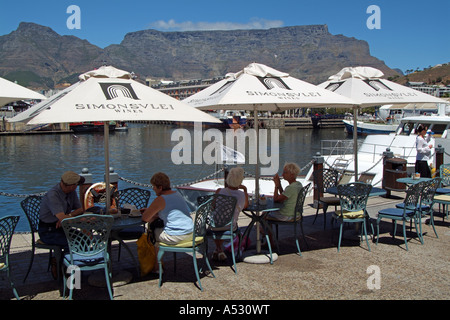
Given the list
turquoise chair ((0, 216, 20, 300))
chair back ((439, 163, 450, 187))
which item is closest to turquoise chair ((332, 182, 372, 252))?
chair back ((439, 163, 450, 187))

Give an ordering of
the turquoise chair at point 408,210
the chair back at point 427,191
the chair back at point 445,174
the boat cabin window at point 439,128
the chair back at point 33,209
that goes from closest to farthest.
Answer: the chair back at point 33,209 → the turquoise chair at point 408,210 → the chair back at point 427,191 → the chair back at point 445,174 → the boat cabin window at point 439,128

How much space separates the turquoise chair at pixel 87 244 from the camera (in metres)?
4.21

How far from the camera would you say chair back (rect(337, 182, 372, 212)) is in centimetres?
604

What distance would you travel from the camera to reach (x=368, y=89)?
23.0 feet

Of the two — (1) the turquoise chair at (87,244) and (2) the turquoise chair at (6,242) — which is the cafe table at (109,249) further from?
(2) the turquoise chair at (6,242)

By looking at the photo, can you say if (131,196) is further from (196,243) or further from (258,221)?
(258,221)

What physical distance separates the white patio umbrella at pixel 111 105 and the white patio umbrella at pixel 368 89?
308cm

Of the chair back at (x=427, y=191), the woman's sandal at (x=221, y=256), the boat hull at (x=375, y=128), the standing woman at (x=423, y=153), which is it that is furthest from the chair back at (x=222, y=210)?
the boat hull at (x=375, y=128)

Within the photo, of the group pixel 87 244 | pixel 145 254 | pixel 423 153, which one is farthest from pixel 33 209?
pixel 423 153

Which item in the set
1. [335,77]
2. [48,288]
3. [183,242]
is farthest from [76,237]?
[335,77]

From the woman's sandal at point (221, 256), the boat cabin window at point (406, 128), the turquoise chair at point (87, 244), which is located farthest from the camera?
the boat cabin window at point (406, 128)

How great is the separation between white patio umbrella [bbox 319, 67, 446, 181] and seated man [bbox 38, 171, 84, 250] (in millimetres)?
4287

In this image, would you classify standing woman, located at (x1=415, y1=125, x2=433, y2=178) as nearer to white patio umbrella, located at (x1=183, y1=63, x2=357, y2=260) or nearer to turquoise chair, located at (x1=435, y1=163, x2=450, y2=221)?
turquoise chair, located at (x1=435, y1=163, x2=450, y2=221)
